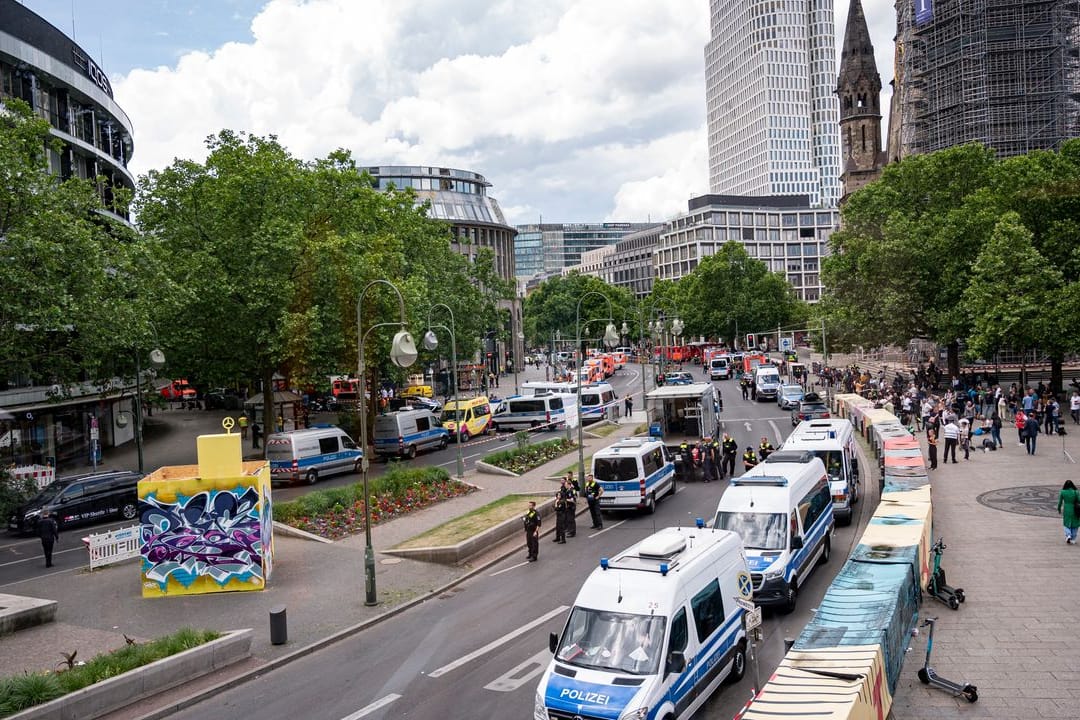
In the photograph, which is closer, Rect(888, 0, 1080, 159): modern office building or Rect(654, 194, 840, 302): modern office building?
Rect(888, 0, 1080, 159): modern office building

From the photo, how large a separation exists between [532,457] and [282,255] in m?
13.7

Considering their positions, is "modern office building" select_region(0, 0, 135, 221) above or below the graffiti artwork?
above

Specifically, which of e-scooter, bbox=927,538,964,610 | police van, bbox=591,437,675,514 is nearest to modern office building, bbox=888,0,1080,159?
police van, bbox=591,437,675,514

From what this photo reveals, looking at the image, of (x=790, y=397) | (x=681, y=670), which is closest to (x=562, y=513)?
(x=681, y=670)

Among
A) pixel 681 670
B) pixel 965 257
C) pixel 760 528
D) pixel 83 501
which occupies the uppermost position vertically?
pixel 965 257

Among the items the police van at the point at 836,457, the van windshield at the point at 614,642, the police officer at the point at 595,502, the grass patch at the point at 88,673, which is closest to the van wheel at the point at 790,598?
the van windshield at the point at 614,642

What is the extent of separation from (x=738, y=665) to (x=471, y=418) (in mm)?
36308

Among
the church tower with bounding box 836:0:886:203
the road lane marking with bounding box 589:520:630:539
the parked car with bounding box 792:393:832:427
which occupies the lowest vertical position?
the road lane marking with bounding box 589:520:630:539

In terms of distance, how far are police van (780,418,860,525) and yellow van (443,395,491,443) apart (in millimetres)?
24675

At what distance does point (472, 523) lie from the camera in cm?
2558

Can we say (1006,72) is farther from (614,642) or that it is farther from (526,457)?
(614,642)

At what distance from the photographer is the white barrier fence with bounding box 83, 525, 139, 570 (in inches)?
897

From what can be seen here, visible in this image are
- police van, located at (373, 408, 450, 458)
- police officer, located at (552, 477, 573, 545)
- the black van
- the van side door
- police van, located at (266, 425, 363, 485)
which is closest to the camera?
the van side door

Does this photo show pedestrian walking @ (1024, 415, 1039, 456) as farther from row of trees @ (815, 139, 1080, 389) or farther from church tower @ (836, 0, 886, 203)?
church tower @ (836, 0, 886, 203)
